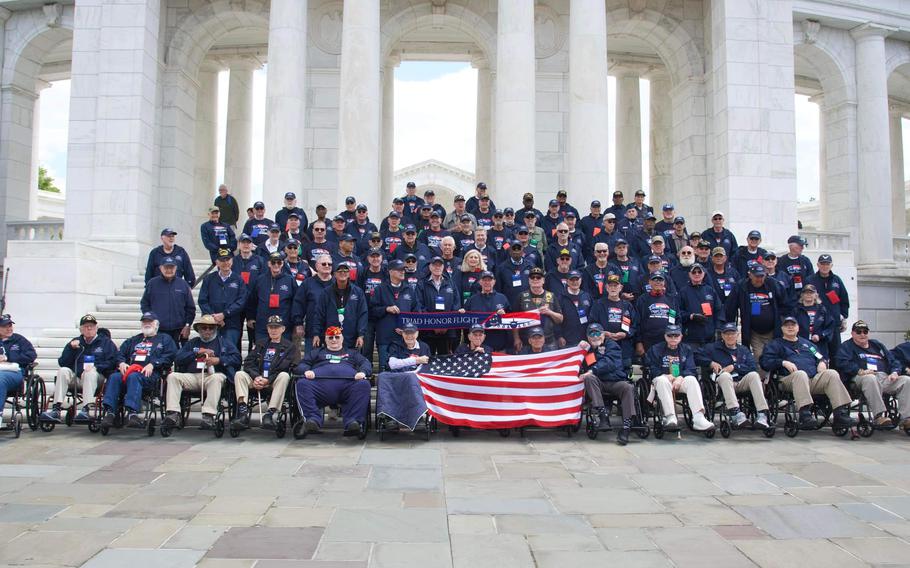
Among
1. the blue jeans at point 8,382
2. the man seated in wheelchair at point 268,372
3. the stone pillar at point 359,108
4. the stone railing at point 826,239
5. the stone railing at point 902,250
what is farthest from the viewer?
the stone railing at point 902,250

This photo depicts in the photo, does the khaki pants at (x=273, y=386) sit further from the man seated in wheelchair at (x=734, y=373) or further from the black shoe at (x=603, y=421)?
the man seated in wheelchair at (x=734, y=373)

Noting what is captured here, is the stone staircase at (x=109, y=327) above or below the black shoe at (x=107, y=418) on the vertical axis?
above

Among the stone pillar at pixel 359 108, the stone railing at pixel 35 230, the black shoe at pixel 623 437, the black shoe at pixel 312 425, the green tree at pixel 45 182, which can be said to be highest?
the green tree at pixel 45 182

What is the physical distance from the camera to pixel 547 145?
2338 cm

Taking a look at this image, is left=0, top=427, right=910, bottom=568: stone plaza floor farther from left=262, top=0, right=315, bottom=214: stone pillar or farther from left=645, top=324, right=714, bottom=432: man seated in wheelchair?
left=262, top=0, right=315, bottom=214: stone pillar

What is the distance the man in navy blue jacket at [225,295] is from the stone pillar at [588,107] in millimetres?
10268

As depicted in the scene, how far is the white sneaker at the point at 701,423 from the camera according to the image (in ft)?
34.8

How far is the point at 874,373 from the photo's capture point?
1134 cm

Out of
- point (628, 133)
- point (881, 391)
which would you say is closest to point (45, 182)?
point (628, 133)

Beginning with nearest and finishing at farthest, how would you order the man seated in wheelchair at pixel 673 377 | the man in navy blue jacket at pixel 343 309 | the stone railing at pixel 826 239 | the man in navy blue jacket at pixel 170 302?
the man seated in wheelchair at pixel 673 377, the man in navy blue jacket at pixel 343 309, the man in navy blue jacket at pixel 170 302, the stone railing at pixel 826 239

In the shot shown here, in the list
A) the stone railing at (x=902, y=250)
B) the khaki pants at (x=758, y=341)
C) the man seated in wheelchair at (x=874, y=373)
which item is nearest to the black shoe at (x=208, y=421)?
the khaki pants at (x=758, y=341)

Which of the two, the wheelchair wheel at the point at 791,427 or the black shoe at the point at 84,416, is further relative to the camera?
the wheelchair wheel at the point at 791,427

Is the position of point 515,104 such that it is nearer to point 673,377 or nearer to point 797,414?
point 673,377

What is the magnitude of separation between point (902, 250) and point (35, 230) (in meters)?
30.9
